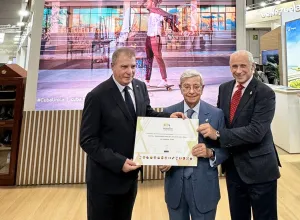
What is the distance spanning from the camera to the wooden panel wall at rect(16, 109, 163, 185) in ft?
11.9

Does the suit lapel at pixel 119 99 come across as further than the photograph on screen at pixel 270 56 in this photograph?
No

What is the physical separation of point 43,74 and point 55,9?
1032mm

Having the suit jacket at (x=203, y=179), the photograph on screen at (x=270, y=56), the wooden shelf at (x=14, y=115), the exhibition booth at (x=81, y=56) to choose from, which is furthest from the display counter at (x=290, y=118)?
the wooden shelf at (x=14, y=115)

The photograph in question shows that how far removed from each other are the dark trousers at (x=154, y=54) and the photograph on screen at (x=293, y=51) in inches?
195

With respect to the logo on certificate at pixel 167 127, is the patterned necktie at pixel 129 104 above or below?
above

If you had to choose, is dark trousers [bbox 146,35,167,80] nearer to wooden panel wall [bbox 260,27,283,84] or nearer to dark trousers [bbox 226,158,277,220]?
dark trousers [bbox 226,158,277,220]

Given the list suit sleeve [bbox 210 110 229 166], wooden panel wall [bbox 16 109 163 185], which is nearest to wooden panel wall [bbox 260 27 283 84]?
wooden panel wall [bbox 16 109 163 185]

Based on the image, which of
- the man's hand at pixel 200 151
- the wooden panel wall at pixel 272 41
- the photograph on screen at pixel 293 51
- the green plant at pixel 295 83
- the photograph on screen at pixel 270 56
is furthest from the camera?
the photograph on screen at pixel 270 56

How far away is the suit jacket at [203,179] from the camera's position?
4.38 feet

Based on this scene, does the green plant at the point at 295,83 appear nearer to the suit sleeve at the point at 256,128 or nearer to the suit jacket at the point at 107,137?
the suit sleeve at the point at 256,128

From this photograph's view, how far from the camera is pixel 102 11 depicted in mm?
3715

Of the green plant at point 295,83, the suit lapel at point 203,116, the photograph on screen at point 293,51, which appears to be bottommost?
the suit lapel at point 203,116

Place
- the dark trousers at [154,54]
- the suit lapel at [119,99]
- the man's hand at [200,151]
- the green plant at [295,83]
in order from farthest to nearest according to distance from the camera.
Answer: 1. the green plant at [295,83]
2. the dark trousers at [154,54]
3. the suit lapel at [119,99]
4. the man's hand at [200,151]

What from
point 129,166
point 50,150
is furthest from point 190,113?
point 50,150
